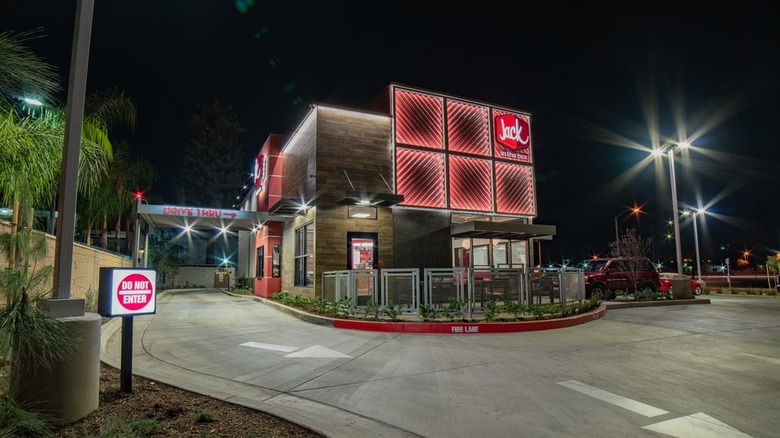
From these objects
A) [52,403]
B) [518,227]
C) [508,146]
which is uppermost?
[508,146]

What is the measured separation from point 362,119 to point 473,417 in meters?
14.4

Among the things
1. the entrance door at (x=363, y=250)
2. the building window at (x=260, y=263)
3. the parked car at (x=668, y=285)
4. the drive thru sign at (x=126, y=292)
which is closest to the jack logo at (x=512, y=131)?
the entrance door at (x=363, y=250)

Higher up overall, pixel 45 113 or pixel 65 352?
pixel 45 113

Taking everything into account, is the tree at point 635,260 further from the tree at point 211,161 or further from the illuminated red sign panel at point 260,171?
the tree at point 211,161

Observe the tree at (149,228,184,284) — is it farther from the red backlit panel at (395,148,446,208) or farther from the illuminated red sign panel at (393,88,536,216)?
the illuminated red sign panel at (393,88,536,216)

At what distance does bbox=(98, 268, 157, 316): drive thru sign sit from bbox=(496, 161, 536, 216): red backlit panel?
55.1ft

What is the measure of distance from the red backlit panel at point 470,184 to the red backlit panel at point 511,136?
1.19 metres

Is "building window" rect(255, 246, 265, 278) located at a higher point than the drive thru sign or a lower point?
higher

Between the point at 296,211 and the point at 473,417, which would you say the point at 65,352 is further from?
the point at 296,211

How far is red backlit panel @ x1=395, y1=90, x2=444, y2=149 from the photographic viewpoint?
18.4 m

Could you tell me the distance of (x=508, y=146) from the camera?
A: 20.9m

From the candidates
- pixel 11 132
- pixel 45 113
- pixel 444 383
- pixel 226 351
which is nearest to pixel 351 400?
pixel 444 383

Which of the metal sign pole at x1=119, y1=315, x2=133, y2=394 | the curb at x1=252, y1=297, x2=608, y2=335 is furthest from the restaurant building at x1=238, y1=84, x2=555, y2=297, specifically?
the metal sign pole at x1=119, y1=315, x2=133, y2=394

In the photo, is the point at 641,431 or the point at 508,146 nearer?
the point at 641,431
